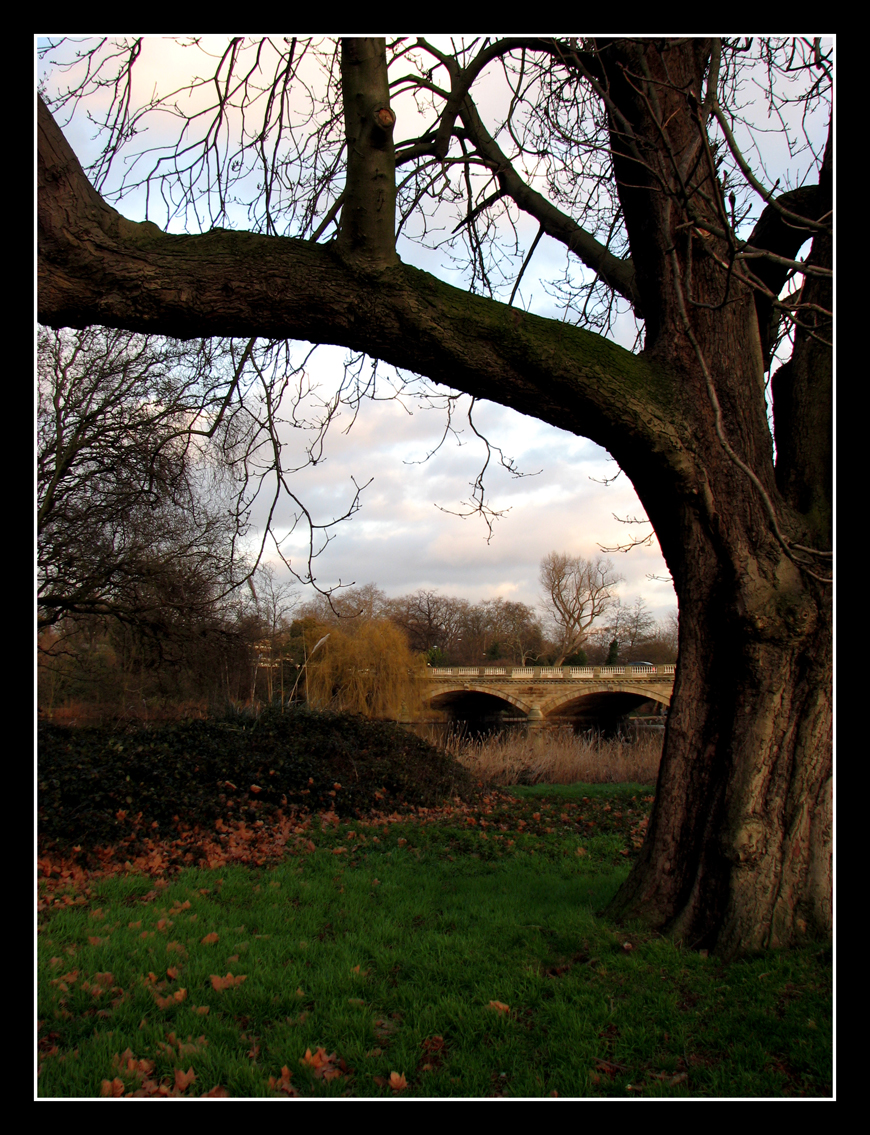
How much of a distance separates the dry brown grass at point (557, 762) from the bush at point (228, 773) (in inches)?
88.0

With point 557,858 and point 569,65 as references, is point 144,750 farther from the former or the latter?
point 569,65

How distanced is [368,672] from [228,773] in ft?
41.6

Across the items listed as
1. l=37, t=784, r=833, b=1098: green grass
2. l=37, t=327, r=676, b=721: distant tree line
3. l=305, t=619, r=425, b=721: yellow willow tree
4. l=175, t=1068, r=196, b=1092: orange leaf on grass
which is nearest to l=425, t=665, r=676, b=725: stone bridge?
l=305, t=619, r=425, b=721: yellow willow tree

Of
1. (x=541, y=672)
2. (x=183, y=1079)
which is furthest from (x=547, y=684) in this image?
(x=183, y=1079)

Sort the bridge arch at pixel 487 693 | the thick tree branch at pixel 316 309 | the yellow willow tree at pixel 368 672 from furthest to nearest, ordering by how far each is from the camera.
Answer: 1. the bridge arch at pixel 487 693
2. the yellow willow tree at pixel 368 672
3. the thick tree branch at pixel 316 309

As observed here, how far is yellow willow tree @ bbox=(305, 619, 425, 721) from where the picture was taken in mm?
19234

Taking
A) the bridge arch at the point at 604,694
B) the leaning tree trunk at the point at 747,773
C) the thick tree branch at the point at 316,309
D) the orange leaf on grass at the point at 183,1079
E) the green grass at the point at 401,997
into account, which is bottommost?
the bridge arch at the point at 604,694

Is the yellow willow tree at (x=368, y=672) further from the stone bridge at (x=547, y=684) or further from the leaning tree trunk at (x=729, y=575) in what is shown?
the leaning tree trunk at (x=729, y=575)

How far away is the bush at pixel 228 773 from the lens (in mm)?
5902

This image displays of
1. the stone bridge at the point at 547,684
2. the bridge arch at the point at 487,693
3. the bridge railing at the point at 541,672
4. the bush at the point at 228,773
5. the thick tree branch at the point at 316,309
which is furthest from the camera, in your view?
the bridge arch at the point at 487,693

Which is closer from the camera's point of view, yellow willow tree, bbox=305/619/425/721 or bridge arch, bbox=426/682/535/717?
yellow willow tree, bbox=305/619/425/721

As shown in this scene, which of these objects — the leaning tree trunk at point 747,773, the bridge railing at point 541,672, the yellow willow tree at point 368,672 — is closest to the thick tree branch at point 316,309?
the leaning tree trunk at point 747,773

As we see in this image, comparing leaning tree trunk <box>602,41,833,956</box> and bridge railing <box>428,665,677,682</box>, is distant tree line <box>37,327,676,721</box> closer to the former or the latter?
leaning tree trunk <box>602,41,833,956</box>

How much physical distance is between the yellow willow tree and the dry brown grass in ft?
22.2
